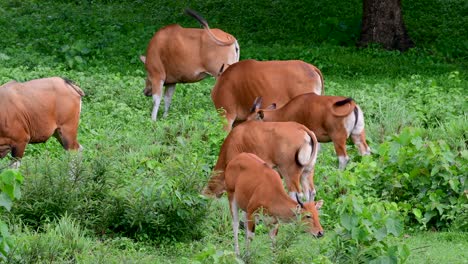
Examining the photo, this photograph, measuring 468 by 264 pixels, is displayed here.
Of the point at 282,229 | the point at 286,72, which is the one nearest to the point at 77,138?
the point at 286,72

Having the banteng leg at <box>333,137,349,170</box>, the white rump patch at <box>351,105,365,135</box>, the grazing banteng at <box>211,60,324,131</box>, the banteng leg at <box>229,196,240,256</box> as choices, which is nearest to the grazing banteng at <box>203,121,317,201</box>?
the banteng leg at <box>229,196,240,256</box>

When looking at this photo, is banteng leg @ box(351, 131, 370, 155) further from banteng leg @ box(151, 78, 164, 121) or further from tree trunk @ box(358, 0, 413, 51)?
tree trunk @ box(358, 0, 413, 51)

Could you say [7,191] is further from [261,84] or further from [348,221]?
[261,84]

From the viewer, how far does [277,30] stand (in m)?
19.9

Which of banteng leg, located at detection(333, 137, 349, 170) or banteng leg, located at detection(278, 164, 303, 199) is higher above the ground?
banteng leg, located at detection(278, 164, 303, 199)

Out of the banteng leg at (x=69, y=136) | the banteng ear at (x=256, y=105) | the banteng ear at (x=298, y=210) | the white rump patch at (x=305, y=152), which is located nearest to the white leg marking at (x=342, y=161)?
the banteng ear at (x=256, y=105)

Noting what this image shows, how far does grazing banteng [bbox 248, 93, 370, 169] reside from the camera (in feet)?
37.4

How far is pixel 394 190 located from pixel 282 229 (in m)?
2.48

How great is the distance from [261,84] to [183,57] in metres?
2.19

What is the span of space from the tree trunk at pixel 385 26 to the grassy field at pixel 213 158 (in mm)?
370

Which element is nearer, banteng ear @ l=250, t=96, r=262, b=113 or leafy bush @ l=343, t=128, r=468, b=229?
leafy bush @ l=343, t=128, r=468, b=229

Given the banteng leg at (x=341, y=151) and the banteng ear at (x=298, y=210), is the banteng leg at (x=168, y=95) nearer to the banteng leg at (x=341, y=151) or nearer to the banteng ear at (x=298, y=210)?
the banteng leg at (x=341, y=151)

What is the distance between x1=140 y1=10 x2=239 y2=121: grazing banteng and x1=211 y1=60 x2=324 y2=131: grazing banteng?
139 cm

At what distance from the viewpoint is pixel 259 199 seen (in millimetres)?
8875
